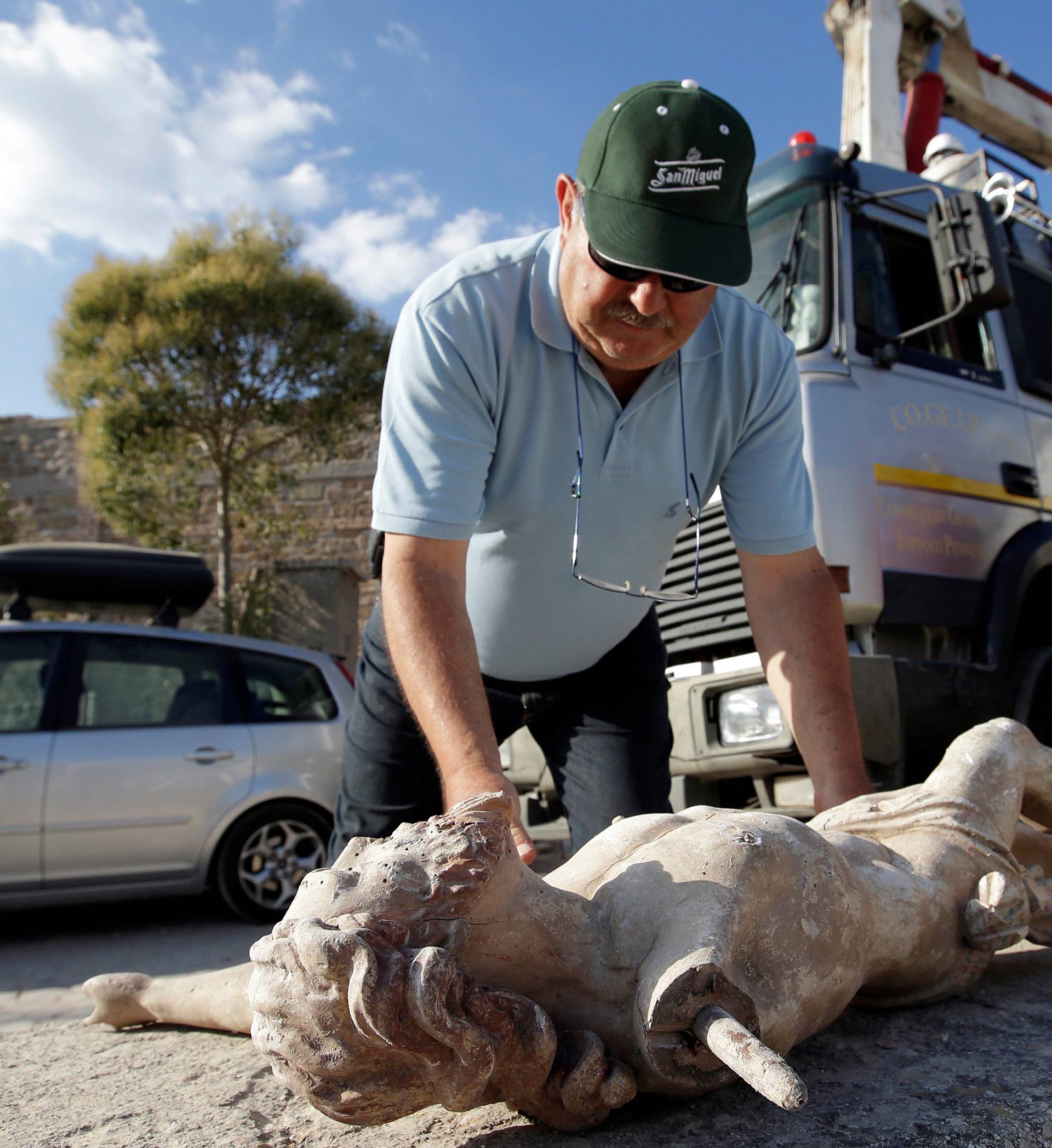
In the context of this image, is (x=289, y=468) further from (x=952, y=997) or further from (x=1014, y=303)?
(x=952, y=997)

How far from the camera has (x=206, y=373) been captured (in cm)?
1175

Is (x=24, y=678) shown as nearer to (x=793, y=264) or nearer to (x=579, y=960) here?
(x=793, y=264)

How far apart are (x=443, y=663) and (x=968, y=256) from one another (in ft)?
9.57

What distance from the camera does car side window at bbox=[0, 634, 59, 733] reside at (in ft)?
16.3

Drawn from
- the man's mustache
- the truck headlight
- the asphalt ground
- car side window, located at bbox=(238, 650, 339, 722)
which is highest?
the man's mustache

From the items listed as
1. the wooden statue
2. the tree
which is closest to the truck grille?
the wooden statue

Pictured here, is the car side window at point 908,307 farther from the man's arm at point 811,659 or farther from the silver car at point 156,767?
the silver car at point 156,767

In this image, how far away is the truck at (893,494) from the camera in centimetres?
351

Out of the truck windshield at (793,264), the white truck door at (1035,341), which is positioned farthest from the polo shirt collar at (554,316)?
the white truck door at (1035,341)

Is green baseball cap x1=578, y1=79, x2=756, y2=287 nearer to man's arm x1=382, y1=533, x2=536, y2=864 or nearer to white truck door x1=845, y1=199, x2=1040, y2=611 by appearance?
man's arm x1=382, y1=533, x2=536, y2=864

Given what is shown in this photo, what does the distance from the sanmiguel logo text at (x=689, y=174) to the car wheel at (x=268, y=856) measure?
420cm

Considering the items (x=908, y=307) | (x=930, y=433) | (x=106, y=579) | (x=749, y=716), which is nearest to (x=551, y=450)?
(x=749, y=716)

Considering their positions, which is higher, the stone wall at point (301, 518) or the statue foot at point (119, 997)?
the stone wall at point (301, 518)

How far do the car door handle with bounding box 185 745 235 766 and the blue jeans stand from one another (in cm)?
294
